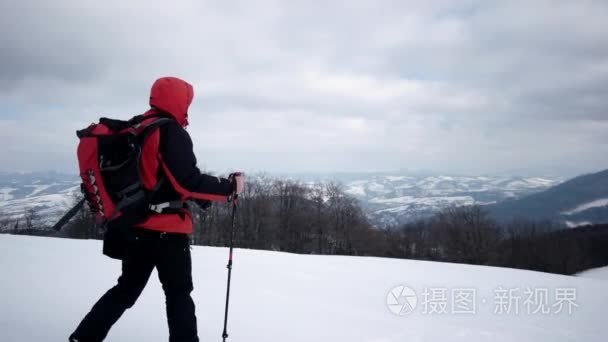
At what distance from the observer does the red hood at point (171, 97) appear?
2.26m

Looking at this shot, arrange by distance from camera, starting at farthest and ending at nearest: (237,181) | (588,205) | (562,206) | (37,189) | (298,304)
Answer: (588,205), (562,206), (37,189), (298,304), (237,181)

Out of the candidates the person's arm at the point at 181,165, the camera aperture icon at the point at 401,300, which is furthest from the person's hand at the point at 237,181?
the camera aperture icon at the point at 401,300

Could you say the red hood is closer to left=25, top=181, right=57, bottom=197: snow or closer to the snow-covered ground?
the snow-covered ground

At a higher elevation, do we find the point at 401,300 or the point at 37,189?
the point at 37,189

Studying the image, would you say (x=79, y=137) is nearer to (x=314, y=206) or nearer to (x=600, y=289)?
(x=600, y=289)

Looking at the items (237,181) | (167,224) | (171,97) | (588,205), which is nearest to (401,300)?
(237,181)

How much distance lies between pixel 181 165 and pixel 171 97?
1.54 feet

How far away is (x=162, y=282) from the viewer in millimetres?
2254

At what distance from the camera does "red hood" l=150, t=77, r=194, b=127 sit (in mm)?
2258

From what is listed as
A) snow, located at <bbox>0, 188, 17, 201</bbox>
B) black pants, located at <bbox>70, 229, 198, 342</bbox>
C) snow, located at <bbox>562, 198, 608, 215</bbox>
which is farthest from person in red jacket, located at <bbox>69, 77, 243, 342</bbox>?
snow, located at <bbox>562, 198, 608, 215</bbox>

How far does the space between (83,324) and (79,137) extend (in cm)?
118

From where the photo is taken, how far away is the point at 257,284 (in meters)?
5.44

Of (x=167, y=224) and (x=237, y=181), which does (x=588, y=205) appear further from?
(x=167, y=224)

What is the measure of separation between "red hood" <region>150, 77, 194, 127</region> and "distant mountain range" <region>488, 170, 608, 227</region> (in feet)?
530
